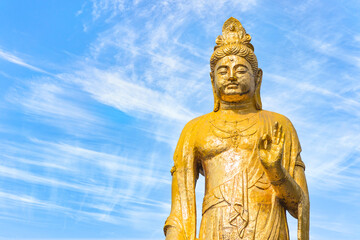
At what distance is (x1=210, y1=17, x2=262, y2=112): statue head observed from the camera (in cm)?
988

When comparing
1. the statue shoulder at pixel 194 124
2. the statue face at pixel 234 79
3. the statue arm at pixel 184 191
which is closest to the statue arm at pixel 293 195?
the statue arm at pixel 184 191

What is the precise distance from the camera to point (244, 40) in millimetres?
10242

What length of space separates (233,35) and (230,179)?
255 centimetres

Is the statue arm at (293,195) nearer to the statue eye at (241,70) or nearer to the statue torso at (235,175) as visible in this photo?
the statue torso at (235,175)

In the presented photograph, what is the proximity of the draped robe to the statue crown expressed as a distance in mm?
1232

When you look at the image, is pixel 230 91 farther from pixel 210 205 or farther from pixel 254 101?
pixel 210 205

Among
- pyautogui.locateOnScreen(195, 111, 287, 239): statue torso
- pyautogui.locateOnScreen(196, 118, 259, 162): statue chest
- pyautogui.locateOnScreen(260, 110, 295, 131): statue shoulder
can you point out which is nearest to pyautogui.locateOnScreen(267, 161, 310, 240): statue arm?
pyautogui.locateOnScreen(195, 111, 287, 239): statue torso

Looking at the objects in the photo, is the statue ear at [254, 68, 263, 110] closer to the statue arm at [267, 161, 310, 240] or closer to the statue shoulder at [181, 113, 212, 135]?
the statue shoulder at [181, 113, 212, 135]

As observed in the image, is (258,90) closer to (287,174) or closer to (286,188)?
(287,174)

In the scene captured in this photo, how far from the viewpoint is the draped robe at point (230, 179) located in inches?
354

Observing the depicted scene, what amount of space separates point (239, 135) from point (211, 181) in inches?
34.1

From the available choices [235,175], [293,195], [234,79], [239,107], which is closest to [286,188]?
[293,195]

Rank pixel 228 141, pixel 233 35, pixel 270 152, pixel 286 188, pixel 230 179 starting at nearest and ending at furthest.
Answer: pixel 270 152 → pixel 286 188 → pixel 230 179 → pixel 228 141 → pixel 233 35

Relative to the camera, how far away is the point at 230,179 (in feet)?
30.6
